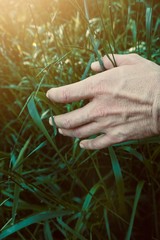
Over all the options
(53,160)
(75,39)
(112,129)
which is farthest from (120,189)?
(75,39)

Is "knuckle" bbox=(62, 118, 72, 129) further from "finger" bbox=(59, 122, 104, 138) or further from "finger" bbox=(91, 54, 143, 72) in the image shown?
"finger" bbox=(91, 54, 143, 72)

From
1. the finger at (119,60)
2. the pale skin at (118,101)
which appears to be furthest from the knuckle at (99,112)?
the finger at (119,60)

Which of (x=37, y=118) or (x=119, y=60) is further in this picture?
(x=119, y=60)

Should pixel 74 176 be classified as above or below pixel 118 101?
below

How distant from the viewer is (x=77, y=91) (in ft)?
2.72

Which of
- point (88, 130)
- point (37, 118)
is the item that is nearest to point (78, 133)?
point (88, 130)

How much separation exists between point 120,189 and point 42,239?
30cm

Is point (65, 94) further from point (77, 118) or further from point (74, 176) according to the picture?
point (74, 176)

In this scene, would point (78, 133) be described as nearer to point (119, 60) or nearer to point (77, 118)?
point (77, 118)

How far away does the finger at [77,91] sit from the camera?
82 cm

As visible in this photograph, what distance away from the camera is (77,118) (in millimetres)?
854

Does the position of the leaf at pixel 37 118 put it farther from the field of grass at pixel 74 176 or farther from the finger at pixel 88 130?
the finger at pixel 88 130

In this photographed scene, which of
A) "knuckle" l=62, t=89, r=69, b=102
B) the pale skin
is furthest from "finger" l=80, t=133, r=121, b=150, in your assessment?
"knuckle" l=62, t=89, r=69, b=102

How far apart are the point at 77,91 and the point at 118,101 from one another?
0.28 ft
